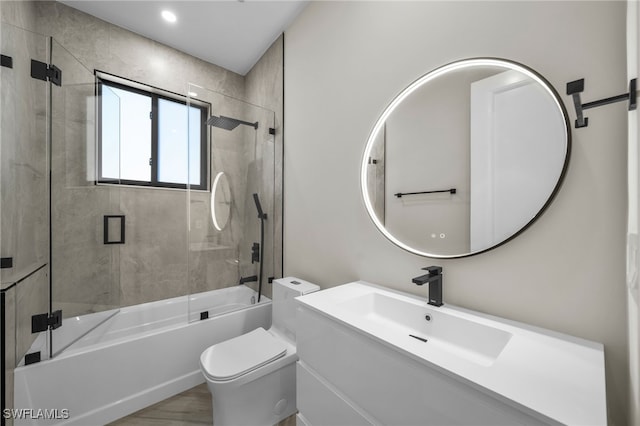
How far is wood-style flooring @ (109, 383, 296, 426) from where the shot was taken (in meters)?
1.59

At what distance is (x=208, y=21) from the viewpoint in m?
2.15

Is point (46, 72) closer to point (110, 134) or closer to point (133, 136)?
point (110, 134)

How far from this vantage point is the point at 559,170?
86 centimetres

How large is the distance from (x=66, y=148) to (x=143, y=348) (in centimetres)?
147

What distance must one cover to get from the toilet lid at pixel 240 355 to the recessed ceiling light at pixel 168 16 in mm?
2600

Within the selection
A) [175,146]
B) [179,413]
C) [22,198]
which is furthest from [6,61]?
[179,413]

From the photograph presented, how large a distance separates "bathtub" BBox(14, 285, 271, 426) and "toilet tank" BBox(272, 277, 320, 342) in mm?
473

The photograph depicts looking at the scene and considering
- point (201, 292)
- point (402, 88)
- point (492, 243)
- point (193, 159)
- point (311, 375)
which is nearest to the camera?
point (492, 243)

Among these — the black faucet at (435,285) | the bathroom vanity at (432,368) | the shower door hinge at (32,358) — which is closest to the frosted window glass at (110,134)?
the shower door hinge at (32,358)

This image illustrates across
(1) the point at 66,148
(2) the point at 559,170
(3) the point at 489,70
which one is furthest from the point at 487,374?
(1) the point at 66,148

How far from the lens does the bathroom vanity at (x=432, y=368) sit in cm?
58

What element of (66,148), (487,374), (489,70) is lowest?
(487,374)

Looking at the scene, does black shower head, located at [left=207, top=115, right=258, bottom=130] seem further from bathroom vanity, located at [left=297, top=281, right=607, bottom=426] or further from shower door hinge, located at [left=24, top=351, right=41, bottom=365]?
shower door hinge, located at [left=24, top=351, right=41, bottom=365]

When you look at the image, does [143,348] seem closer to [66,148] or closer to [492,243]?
[66,148]
